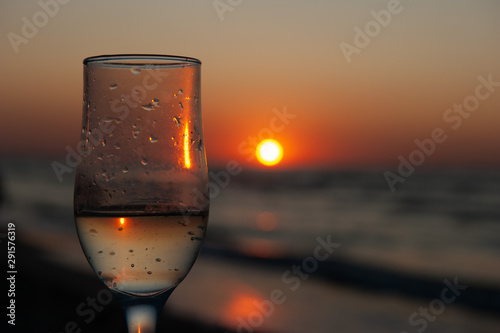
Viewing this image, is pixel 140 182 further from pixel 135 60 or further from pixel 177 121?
pixel 135 60

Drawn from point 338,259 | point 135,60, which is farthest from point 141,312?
point 338,259

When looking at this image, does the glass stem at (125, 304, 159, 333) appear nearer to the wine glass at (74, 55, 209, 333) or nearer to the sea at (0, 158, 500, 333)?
the wine glass at (74, 55, 209, 333)

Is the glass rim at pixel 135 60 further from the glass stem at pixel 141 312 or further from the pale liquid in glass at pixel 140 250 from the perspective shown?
the glass stem at pixel 141 312

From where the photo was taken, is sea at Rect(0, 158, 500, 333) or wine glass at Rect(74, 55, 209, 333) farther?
sea at Rect(0, 158, 500, 333)

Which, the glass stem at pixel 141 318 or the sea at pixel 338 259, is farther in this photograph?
the sea at pixel 338 259

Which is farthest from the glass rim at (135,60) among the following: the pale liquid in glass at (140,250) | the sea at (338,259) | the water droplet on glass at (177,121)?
the sea at (338,259)

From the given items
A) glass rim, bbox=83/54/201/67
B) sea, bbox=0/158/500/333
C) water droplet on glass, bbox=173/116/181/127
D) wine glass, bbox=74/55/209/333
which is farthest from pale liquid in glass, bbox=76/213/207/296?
sea, bbox=0/158/500/333
